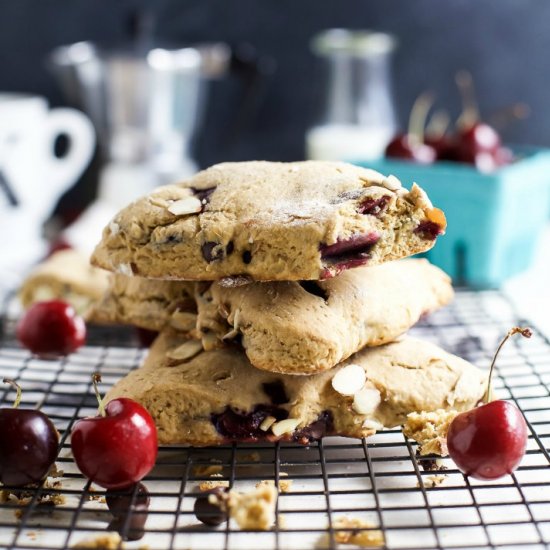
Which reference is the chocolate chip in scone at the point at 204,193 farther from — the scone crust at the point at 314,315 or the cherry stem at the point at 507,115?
the cherry stem at the point at 507,115

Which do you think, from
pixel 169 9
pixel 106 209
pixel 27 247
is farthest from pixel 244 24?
pixel 27 247

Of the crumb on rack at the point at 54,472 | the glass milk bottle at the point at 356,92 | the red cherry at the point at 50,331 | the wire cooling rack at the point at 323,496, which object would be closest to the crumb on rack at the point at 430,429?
the wire cooling rack at the point at 323,496

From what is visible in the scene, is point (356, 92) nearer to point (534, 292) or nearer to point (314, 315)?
point (534, 292)

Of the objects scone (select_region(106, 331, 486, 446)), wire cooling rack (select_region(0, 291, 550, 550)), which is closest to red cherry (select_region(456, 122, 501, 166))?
wire cooling rack (select_region(0, 291, 550, 550))

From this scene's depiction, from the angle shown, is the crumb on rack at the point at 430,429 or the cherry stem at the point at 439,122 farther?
the cherry stem at the point at 439,122

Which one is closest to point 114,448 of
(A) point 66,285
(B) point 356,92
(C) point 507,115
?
(A) point 66,285
